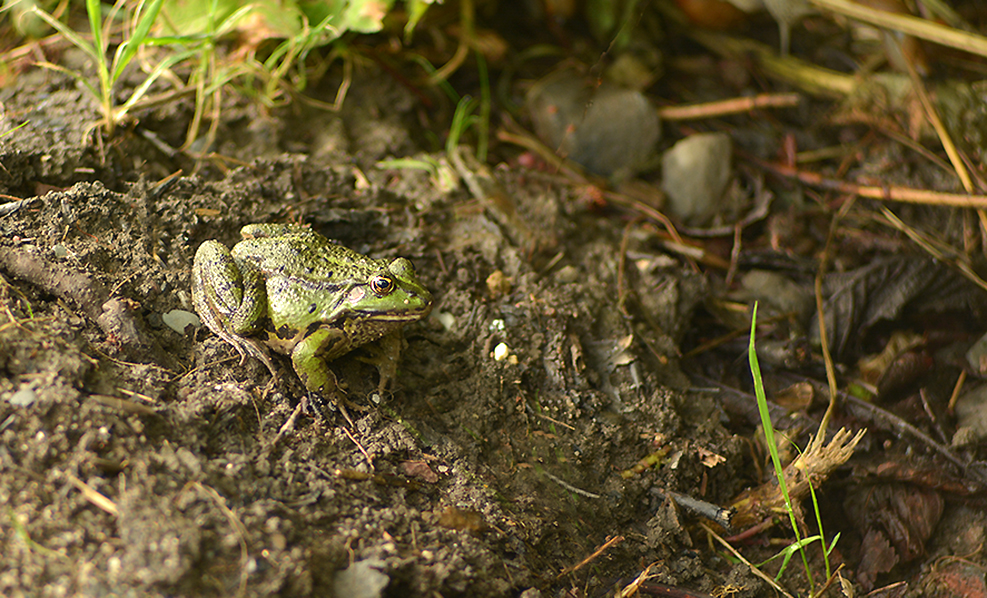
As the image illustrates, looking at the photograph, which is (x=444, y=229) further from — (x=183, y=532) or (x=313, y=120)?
(x=183, y=532)

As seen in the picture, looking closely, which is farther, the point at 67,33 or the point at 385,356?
the point at 67,33

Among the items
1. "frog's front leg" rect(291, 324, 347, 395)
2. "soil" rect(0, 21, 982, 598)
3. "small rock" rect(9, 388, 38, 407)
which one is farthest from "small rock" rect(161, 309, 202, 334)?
"small rock" rect(9, 388, 38, 407)

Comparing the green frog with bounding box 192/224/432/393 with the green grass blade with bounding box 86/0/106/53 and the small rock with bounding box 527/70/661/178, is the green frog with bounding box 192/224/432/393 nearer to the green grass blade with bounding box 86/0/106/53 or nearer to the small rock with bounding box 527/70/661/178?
the green grass blade with bounding box 86/0/106/53

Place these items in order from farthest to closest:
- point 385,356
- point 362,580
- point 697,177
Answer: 1. point 697,177
2. point 385,356
3. point 362,580

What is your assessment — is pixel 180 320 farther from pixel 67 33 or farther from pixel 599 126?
pixel 599 126

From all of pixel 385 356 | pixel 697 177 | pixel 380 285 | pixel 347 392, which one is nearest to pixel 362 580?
pixel 347 392
